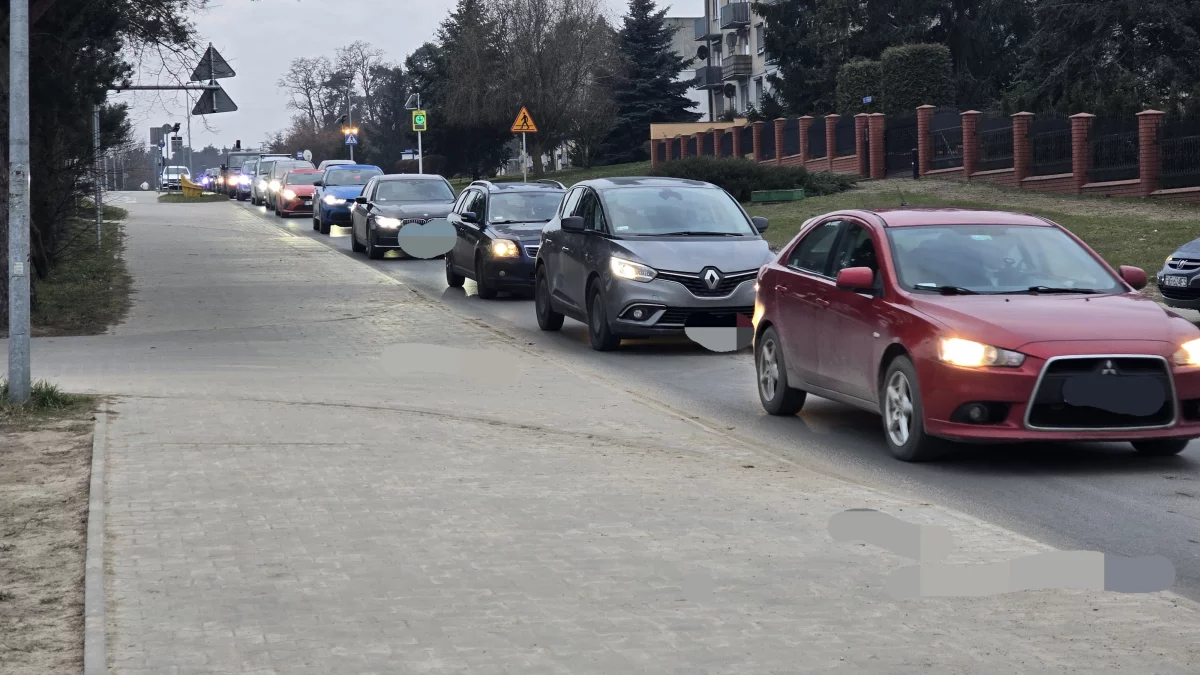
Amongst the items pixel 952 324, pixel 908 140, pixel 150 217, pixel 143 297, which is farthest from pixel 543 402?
pixel 150 217

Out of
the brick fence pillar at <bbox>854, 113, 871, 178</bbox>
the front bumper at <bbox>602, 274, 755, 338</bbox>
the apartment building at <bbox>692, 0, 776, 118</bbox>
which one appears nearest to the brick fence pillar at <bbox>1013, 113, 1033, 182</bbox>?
the brick fence pillar at <bbox>854, 113, 871, 178</bbox>

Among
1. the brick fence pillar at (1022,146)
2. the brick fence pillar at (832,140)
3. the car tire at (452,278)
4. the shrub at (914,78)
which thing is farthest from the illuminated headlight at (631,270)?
the shrub at (914,78)

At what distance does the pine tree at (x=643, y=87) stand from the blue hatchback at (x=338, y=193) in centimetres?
3853

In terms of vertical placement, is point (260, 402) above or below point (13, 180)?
below

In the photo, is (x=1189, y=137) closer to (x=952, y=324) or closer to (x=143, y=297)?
(x=143, y=297)

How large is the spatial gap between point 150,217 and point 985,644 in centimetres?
4478

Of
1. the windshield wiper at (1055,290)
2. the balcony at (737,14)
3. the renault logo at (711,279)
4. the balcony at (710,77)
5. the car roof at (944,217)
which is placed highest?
the balcony at (737,14)

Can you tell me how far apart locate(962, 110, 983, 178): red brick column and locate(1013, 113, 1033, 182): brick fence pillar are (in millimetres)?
2203

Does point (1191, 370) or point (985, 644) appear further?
point (1191, 370)

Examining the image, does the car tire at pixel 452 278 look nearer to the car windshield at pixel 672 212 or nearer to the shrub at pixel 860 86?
the car windshield at pixel 672 212

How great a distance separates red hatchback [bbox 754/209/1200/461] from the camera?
862 cm

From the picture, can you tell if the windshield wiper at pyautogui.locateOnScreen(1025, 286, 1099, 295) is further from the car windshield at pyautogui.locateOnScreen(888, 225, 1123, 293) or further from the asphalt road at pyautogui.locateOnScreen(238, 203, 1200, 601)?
the asphalt road at pyautogui.locateOnScreen(238, 203, 1200, 601)

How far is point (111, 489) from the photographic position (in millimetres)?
7984

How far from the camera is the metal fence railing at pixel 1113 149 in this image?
31625mm
